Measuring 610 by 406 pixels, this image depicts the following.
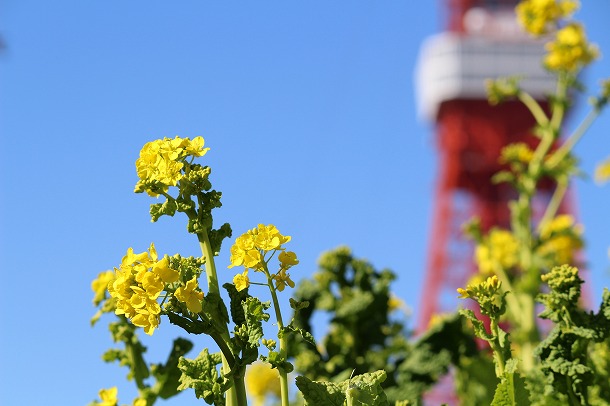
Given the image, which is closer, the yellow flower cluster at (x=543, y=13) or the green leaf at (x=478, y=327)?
the green leaf at (x=478, y=327)

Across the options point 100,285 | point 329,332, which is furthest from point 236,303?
point 329,332

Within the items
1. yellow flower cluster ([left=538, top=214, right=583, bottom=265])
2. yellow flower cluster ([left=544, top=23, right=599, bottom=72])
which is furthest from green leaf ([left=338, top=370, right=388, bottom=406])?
yellow flower cluster ([left=544, top=23, right=599, bottom=72])

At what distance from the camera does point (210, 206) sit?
200 centimetres

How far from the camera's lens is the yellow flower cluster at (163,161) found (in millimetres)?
1970

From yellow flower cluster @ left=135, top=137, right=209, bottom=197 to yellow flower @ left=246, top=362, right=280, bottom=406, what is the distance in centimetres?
355

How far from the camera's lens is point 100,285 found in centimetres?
279

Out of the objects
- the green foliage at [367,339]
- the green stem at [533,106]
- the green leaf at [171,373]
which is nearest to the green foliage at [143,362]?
the green leaf at [171,373]

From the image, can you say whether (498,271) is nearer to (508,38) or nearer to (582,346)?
(582,346)

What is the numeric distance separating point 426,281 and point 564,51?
29.4 metres

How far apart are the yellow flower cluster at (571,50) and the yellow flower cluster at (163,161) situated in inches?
161

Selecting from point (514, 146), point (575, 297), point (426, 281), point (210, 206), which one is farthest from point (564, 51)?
point (426, 281)

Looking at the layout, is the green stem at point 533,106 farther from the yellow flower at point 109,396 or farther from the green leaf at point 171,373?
the yellow flower at point 109,396

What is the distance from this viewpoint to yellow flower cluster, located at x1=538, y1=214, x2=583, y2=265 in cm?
568

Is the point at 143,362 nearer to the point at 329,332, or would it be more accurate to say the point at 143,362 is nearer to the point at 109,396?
the point at 109,396
